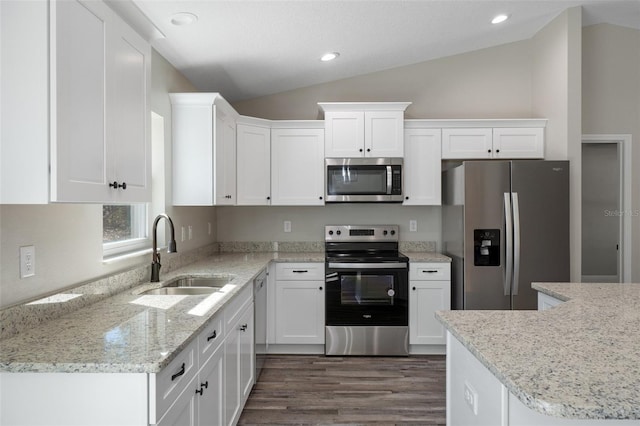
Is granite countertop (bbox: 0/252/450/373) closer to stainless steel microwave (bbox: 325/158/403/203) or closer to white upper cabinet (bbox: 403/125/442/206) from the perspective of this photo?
stainless steel microwave (bbox: 325/158/403/203)

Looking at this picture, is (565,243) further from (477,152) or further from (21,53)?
(21,53)

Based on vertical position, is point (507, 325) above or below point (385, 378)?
above

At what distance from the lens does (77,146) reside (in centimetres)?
120

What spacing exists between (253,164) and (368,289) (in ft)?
5.04

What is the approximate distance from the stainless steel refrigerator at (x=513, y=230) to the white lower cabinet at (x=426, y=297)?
9.9 inches

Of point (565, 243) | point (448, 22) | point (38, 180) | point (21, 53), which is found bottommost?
point (565, 243)

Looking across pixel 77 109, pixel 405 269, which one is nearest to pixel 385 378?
pixel 405 269

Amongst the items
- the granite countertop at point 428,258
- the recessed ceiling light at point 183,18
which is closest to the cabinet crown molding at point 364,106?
the granite countertop at point 428,258

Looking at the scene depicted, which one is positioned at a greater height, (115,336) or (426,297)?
(115,336)

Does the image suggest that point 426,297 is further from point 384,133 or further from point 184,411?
point 184,411

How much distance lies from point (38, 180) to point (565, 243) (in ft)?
11.3

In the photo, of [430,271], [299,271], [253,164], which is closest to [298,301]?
[299,271]

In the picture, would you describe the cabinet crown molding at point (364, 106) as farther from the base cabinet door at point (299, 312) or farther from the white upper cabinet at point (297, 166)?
the base cabinet door at point (299, 312)

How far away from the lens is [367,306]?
3311 millimetres
